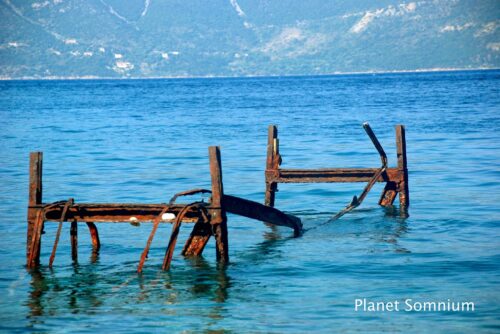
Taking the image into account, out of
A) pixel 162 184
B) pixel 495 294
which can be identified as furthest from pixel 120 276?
pixel 162 184

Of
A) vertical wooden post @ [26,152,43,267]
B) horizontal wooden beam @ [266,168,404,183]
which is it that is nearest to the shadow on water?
vertical wooden post @ [26,152,43,267]

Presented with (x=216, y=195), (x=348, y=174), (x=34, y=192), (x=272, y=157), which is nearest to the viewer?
(x=216, y=195)

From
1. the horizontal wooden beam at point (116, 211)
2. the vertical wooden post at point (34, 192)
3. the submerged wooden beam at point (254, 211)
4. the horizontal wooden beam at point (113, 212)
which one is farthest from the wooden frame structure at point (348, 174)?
the vertical wooden post at point (34, 192)

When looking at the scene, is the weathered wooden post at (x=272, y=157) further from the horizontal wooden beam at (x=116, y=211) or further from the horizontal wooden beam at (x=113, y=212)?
the horizontal wooden beam at (x=113, y=212)

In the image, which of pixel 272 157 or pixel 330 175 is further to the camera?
pixel 272 157

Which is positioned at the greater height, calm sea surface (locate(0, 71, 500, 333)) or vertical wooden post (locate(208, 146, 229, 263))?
vertical wooden post (locate(208, 146, 229, 263))

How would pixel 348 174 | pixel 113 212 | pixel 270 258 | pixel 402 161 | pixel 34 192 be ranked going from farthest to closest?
pixel 402 161
pixel 348 174
pixel 270 258
pixel 34 192
pixel 113 212

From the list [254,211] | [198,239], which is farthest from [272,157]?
[198,239]

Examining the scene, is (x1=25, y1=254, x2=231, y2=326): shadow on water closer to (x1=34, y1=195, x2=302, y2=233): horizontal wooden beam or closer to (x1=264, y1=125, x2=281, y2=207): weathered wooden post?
(x1=34, y1=195, x2=302, y2=233): horizontal wooden beam

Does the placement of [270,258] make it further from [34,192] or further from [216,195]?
[34,192]

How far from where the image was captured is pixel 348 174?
19.0 m

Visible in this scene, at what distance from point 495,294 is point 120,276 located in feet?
19.7

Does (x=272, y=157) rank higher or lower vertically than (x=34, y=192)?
higher

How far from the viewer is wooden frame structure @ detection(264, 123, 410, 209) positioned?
19.0m
